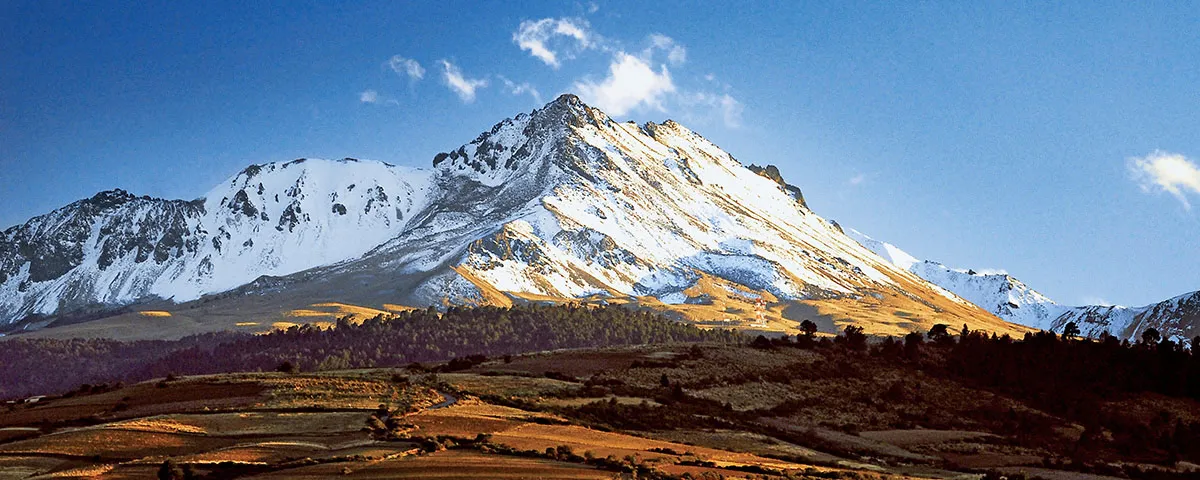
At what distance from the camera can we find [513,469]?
160 feet

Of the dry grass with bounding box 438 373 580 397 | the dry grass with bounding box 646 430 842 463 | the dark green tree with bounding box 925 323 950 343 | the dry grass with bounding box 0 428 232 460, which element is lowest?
the dry grass with bounding box 0 428 232 460

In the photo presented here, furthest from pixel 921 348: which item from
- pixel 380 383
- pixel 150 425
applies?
pixel 150 425

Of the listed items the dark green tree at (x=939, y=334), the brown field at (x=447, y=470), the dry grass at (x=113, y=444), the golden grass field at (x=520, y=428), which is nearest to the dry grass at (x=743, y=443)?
the golden grass field at (x=520, y=428)

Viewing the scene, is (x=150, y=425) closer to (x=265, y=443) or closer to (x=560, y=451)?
(x=265, y=443)

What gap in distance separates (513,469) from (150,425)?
23776 millimetres

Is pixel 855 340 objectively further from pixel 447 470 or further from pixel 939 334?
pixel 447 470

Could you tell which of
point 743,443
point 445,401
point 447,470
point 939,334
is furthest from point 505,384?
point 939,334

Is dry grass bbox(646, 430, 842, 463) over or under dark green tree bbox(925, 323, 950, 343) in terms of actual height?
under

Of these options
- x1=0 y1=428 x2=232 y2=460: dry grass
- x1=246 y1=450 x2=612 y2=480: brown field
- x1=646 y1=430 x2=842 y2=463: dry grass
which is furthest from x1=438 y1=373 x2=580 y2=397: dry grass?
x1=246 y1=450 x2=612 y2=480: brown field

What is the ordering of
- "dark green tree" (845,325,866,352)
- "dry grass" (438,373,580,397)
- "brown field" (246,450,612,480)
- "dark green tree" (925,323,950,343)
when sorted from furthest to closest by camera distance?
"dark green tree" (925,323,950,343), "dark green tree" (845,325,866,352), "dry grass" (438,373,580,397), "brown field" (246,450,612,480)

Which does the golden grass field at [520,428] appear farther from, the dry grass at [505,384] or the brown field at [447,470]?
the dry grass at [505,384]

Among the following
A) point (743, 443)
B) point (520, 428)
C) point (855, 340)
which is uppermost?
point (855, 340)

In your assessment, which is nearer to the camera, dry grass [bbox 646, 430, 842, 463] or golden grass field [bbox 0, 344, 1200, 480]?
golden grass field [bbox 0, 344, 1200, 480]

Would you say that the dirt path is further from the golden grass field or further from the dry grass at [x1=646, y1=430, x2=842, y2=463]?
the dry grass at [x1=646, y1=430, x2=842, y2=463]
